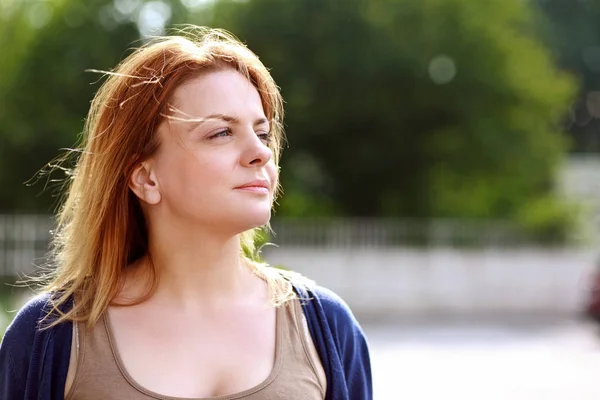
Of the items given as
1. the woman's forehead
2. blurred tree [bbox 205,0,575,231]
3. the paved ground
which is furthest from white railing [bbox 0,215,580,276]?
the woman's forehead

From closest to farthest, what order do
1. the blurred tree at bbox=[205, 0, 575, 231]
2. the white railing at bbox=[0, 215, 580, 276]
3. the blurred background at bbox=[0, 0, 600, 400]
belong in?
the blurred background at bbox=[0, 0, 600, 400] → the white railing at bbox=[0, 215, 580, 276] → the blurred tree at bbox=[205, 0, 575, 231]

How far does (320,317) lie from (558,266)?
14.7 meters

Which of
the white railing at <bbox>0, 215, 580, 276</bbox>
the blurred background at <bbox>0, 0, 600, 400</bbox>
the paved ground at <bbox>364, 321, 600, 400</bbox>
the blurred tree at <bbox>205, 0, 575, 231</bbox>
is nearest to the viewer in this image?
the paved ground at <bbox>364, 321, 600, 400</bbox>

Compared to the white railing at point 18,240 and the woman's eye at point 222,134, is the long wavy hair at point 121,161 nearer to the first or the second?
the woman's eye at point 222,134

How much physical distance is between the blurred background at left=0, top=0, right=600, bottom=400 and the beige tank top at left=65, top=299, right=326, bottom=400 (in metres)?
12.4

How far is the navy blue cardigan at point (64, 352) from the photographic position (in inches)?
73.9

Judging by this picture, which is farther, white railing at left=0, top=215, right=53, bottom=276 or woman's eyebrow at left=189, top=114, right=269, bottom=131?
white railing at left=0, top=215, right=53, bottom=276

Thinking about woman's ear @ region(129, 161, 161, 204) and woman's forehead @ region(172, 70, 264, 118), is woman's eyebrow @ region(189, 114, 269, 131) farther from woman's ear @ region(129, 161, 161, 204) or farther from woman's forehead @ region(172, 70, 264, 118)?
woman's ear @ region(129, 161, 161, 204)

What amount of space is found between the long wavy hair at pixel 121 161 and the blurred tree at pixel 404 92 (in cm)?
1324

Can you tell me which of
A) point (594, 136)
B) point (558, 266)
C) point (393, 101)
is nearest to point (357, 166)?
point (393, 101)

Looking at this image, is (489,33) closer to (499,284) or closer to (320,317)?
(499,284)

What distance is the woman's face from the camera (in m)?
1.96

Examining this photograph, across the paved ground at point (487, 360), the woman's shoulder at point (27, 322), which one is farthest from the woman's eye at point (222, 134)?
the paved ground at point (487, 360)

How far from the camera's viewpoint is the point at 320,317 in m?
2.04
